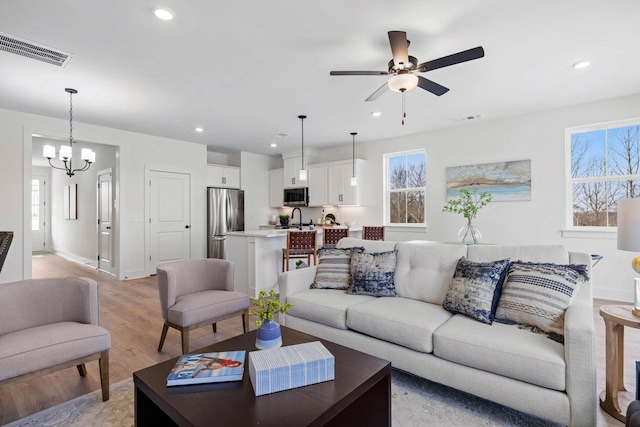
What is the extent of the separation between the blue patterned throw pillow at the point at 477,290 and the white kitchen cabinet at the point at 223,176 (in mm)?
5958

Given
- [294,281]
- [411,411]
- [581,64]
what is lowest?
[411,411]

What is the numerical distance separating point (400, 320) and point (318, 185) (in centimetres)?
520

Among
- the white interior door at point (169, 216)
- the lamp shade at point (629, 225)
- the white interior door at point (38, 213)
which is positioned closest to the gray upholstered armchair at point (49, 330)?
the lamp shade at point (629, 225)

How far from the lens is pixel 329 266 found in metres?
3.05

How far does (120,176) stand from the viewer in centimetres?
573

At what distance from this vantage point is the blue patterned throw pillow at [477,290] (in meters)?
2.07

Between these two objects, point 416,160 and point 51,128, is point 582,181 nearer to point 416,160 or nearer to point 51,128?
point 416,160

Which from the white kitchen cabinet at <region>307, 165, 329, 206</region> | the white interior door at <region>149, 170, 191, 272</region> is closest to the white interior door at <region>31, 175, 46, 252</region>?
the white interior door at <region>149, 170, 191, 272</region>

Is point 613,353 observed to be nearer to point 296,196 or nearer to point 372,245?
point 372,245

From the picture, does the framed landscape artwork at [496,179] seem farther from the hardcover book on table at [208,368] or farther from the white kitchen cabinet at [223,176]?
the hardcover book on table at [208,368]

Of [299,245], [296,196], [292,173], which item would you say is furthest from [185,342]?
[292,173]

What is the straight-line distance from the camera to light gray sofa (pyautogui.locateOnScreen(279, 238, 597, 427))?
5.20ft

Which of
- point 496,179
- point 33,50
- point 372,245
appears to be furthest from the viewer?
point 496,179

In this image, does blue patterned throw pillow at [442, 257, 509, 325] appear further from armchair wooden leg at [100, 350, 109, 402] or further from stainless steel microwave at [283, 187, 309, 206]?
stainless steel microwave at [283, 187, 309, 206]
